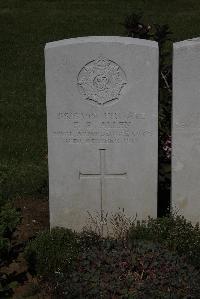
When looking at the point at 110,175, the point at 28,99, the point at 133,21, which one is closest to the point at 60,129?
the point at 110,175

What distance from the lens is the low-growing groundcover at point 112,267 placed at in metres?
4.95

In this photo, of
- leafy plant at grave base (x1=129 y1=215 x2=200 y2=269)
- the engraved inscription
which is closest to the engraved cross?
the engraved inscription

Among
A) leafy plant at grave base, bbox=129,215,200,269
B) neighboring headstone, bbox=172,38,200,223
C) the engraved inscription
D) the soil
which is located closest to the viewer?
the soil

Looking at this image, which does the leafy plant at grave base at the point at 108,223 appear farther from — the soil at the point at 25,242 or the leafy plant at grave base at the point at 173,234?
the soil at the point at 25,242

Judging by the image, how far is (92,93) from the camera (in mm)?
5805

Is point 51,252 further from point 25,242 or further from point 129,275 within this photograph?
point 129,275

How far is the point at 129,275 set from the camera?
5.05 metres

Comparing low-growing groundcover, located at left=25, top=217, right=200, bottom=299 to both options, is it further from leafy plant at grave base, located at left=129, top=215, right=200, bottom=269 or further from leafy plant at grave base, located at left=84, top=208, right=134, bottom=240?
leafy plant at grave base, located at left=84, top=208, right=134, bottom=240

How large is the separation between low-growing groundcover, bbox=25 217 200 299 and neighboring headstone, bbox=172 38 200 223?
13.2 inches

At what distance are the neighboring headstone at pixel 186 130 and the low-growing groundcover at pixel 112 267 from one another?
34 centimetres

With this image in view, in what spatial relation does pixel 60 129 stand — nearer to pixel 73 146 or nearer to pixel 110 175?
pixel 73 146

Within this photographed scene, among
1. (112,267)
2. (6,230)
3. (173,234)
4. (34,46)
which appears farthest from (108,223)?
(34,46)

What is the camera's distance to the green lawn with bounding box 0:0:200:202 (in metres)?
8.52

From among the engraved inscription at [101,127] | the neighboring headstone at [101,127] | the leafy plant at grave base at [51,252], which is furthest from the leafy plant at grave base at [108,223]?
the engraved inscription at [101,127]
